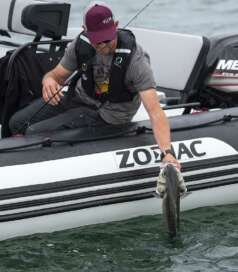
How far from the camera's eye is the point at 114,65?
18.2ft

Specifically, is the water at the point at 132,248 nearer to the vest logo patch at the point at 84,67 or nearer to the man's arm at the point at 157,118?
the man's arm at the point at 157,118

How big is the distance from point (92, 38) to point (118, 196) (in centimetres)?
90

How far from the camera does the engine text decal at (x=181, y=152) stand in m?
5.70

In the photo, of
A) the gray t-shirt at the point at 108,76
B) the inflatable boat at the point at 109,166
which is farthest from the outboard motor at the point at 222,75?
the gray t-shirt at the point at 108,76

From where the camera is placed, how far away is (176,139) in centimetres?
588

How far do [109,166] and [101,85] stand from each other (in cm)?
46

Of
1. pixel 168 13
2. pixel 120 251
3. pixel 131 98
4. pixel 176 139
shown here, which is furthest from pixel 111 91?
pixel 168 13

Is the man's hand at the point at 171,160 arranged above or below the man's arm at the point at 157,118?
below

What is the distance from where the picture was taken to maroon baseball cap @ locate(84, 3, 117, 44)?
212 inches

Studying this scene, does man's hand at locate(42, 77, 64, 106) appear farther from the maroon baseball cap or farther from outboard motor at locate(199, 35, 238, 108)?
Answer: outboard motor at locate(199, 35, 238, 108)

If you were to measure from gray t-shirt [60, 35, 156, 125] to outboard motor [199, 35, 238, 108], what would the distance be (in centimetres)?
80

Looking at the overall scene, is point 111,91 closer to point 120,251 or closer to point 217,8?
point 120,251

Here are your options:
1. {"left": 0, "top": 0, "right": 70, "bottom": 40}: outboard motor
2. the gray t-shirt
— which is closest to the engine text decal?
the gray t-shirt

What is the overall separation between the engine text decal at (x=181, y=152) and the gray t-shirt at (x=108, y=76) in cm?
23
